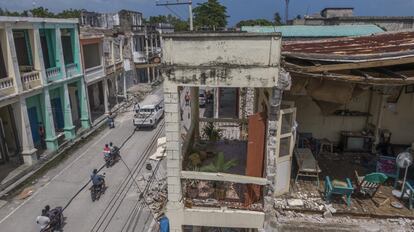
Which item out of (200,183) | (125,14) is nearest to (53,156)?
(200,183)

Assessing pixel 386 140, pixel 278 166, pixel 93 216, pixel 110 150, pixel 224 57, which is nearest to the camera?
pixel 224 57

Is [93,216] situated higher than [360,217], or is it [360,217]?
[360,217]

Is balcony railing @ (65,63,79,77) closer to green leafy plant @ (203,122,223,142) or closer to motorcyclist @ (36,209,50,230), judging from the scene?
motorcyclist @ (36,209,50,230)

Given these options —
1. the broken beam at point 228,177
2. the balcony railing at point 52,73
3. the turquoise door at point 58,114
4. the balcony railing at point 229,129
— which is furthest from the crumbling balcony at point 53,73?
the broken beam at point 228,177

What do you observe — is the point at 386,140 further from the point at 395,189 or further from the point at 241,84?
the point at 241,84

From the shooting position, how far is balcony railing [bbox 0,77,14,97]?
15883mm

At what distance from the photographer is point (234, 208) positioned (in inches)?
324

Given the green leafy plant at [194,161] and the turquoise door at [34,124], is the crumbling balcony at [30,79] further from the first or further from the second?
the green leafy plant at [194,161]

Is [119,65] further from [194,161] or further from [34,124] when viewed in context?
[194,161]

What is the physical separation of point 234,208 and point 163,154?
32.2ft

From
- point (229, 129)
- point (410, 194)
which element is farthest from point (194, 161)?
point (410, 194)

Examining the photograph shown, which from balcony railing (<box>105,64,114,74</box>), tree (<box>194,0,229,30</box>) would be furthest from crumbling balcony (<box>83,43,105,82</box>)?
tree (<box>194,0,229,30</box>)

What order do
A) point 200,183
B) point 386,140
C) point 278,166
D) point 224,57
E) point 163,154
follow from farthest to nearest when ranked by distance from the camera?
point 163,154
point 386,140
point 200,183
point 278,166
point 224,57

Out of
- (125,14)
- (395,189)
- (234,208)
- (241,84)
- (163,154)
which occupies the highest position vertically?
(125,14)
